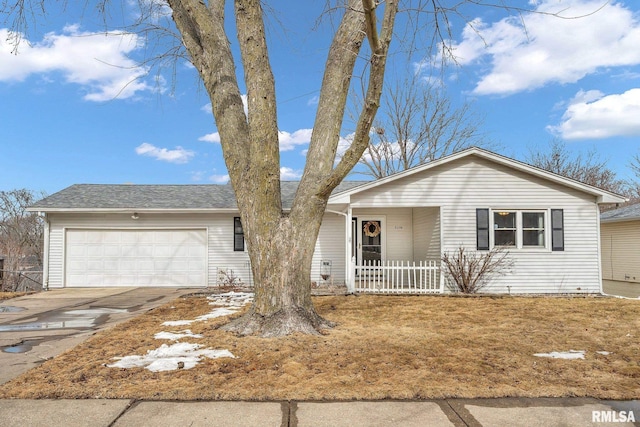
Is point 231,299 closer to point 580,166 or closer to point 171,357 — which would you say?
point 171,357

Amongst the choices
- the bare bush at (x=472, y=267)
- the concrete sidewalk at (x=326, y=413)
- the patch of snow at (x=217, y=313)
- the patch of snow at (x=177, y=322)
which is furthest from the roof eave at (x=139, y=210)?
the concrete sidewalk at (x=326, y=413)

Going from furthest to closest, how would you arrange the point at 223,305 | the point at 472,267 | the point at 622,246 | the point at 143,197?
the point at 622,246 → the point at 143,197 → the point at 472,267 → the point at 223,305

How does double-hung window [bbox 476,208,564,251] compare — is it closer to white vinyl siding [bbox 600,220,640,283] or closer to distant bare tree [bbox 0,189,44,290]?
white vinyl siding [bbox 600,220,640,283]

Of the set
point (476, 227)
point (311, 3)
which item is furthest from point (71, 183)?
point (476, 227)

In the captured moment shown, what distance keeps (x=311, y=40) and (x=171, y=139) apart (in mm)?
11878

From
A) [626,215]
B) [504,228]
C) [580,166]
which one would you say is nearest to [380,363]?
Result: [504,228]

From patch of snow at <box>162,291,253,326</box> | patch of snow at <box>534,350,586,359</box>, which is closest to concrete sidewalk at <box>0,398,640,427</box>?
patch of snow at <box>534,350,586,359</box>

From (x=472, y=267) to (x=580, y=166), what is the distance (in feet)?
77.1

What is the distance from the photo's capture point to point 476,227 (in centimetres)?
1142

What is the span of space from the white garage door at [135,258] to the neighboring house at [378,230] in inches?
1.3

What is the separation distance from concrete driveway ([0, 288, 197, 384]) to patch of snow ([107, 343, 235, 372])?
111 centimetres

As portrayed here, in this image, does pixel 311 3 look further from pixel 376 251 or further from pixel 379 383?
pixel 376 251

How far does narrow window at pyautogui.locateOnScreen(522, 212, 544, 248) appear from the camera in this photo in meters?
11.5

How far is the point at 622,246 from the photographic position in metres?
14.9
